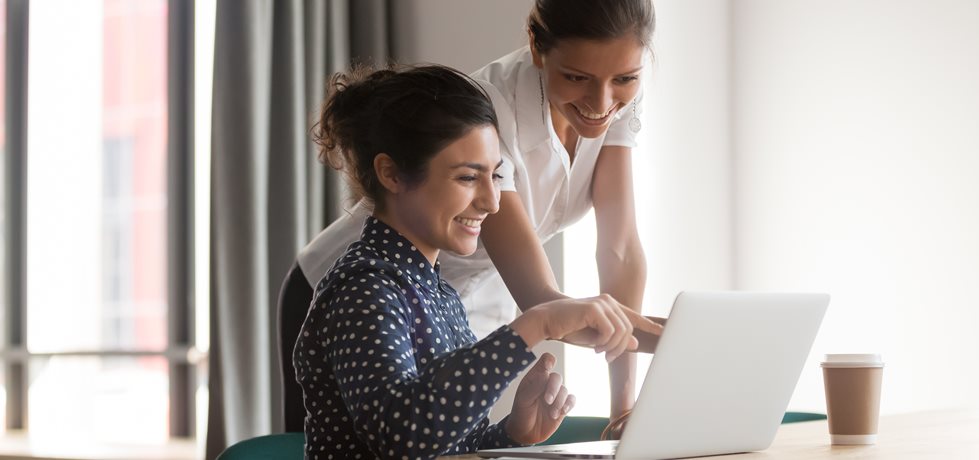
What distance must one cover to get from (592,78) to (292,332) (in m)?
0.68

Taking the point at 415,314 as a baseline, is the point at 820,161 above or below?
above

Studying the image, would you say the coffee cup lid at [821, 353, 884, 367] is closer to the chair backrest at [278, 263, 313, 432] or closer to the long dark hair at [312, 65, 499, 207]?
the long dark hair at [312, 65, 499, 207]

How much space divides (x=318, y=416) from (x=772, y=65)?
8.66ft

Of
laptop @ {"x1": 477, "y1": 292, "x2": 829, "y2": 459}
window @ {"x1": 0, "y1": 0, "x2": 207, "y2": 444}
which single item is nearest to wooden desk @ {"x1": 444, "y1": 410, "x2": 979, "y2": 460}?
laptop @ {"x1": 477, "y1": 292, "x2": 829, "y2": 459}

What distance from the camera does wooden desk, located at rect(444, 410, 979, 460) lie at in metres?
1.05

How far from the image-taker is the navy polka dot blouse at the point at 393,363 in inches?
38.2

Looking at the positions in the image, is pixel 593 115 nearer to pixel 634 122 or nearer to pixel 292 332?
pixel 634 122

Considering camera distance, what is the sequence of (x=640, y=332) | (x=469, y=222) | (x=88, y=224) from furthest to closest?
1. (x=88, y=224)
2. (x=469, y=222)
3. (x=640, y=332)

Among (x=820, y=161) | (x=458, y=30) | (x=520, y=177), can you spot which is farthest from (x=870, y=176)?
(x=520, y=177)

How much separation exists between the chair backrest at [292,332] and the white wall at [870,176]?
1.97m

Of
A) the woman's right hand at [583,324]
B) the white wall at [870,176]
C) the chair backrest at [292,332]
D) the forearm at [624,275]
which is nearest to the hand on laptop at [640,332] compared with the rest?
the woman's right hand at [583,324]

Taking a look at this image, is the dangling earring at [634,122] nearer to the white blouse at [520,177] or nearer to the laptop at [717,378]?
the white blouse at [520,177]

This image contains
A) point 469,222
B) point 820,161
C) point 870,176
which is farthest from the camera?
point 820,161

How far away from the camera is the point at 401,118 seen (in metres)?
1.26
